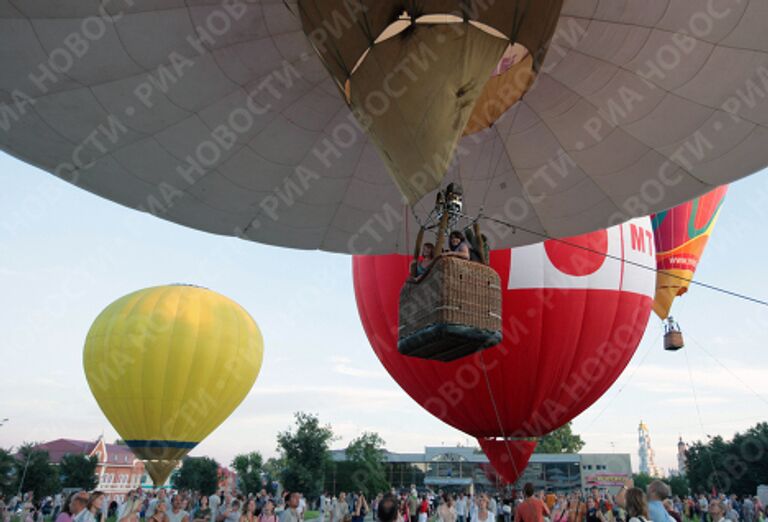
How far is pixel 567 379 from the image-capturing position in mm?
12234

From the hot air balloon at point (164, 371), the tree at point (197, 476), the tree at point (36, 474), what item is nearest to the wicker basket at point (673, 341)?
the hot air balloon at point (164, 371)

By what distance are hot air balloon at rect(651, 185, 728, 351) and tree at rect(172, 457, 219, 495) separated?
49.7 metres

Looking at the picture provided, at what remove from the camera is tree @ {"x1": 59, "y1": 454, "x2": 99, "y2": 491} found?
47.3 m

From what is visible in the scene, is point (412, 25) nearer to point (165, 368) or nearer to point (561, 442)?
point (165, 368)

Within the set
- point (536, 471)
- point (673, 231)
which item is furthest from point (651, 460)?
point (673, 231)

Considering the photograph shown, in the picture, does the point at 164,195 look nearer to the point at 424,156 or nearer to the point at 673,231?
the point at 424,156

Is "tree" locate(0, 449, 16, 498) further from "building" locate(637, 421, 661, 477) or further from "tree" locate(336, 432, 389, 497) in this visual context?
"building" locate(637, 421, 661, 477)

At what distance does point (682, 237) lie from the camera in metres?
17.9

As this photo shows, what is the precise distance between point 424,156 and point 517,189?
280 centimetres

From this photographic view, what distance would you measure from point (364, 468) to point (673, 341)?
128ft

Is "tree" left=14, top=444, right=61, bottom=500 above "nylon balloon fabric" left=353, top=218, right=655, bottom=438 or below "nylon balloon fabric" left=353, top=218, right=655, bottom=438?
below

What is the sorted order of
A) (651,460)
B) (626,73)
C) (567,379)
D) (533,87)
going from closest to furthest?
(626,73) → (533,87) → (567,379) → (651,460)

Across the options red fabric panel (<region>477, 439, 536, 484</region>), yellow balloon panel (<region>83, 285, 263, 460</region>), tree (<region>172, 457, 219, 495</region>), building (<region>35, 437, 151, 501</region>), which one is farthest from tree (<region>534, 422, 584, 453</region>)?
red fabric panel (<region>477, 439, 536, 484</region>)

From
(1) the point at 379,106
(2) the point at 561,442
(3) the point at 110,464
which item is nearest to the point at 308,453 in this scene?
(1) the point at 379,106
